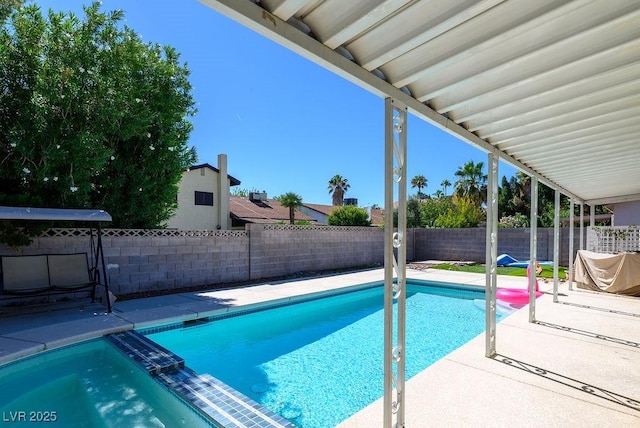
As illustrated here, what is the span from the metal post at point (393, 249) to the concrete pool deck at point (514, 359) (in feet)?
1.36

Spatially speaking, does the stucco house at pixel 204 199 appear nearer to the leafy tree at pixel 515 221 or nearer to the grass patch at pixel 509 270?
the grass patch at pixel 509 270

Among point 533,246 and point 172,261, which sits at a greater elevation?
point 533,246

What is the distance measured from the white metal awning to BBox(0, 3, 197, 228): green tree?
6767 mm

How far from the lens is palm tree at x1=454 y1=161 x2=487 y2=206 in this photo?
1114 inches

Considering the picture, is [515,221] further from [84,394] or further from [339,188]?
[84,394]

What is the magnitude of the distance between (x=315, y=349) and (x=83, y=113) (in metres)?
6.70

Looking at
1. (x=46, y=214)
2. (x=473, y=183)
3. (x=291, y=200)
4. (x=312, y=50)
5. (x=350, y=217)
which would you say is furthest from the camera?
(x=473, y=183)

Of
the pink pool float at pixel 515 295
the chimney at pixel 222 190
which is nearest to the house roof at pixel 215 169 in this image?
the chimney at pixel 222 190

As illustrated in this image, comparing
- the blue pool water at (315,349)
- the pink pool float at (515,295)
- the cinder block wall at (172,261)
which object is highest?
the cinder block wall at (172,261)

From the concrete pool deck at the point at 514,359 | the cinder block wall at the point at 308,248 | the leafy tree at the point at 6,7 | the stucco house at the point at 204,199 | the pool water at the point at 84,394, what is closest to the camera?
the concrete pool deck at the point at 514,359

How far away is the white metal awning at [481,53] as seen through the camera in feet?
5.42

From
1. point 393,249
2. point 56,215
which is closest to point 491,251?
point 393,249

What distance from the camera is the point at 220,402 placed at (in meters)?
3.12

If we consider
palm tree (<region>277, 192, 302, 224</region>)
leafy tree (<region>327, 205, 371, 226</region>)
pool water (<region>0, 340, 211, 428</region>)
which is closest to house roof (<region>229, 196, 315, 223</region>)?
palm tree (<region>277, 192, 302, 224</region>)
